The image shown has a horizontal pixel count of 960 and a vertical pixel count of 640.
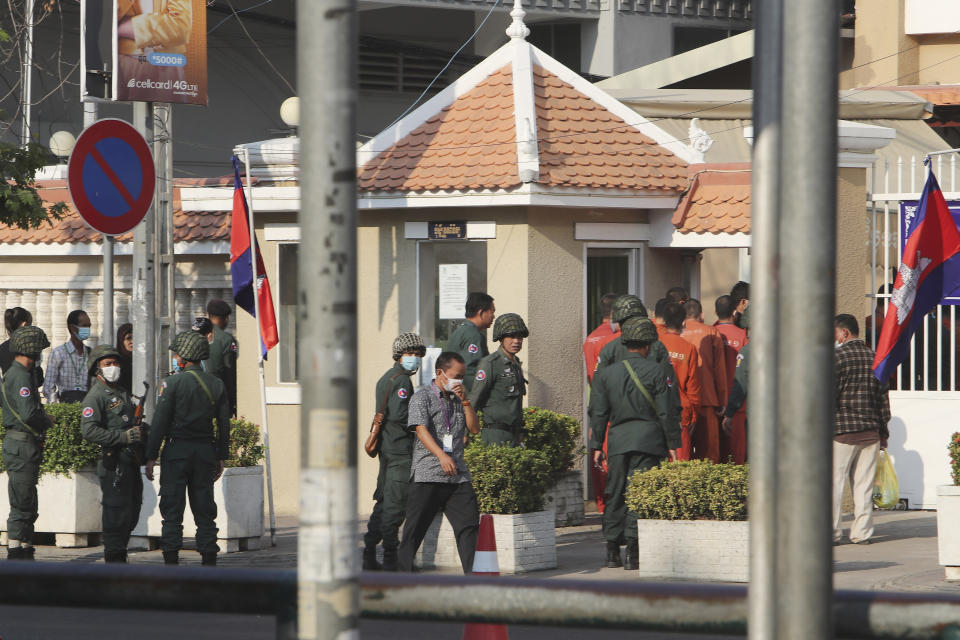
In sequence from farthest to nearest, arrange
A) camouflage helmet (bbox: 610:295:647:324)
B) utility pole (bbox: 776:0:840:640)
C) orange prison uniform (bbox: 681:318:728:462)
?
orange prison uniform (bbox: 681:318:728:462) < camouflage helmet (bbox: 610:295:647:324) < utility pole (bbox: 776:0:840:640)

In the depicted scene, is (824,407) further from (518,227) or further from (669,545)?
(518,227)

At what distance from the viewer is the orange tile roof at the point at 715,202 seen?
537 inches

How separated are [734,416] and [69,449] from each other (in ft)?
19.4

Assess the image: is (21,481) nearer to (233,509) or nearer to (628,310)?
A: (233,509)

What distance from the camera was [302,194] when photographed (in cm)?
262

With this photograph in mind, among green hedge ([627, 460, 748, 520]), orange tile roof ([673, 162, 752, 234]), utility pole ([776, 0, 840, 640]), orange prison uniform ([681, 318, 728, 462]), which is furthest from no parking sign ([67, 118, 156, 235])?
utility pole ([776, 0, 840, 640])

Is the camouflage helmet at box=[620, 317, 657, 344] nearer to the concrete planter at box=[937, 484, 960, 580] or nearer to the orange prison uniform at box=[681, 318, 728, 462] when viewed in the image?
the concrete planter at box=[937, 484, 960, 580]

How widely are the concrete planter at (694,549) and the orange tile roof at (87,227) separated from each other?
24.9 ft

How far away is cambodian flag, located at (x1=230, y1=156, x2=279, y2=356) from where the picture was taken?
12.7 m

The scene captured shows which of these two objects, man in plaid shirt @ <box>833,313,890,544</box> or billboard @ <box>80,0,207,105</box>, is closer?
billboard @ <box>80,0,207,105</box>

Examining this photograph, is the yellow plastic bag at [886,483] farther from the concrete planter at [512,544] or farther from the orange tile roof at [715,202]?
the concrete planter at [512,544]

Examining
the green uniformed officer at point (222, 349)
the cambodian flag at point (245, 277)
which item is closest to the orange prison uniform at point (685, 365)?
the cambodian flag at point (245, 277)

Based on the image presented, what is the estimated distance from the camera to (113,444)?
10.8m

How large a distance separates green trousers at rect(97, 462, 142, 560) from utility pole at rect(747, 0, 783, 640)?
861 centimetres
